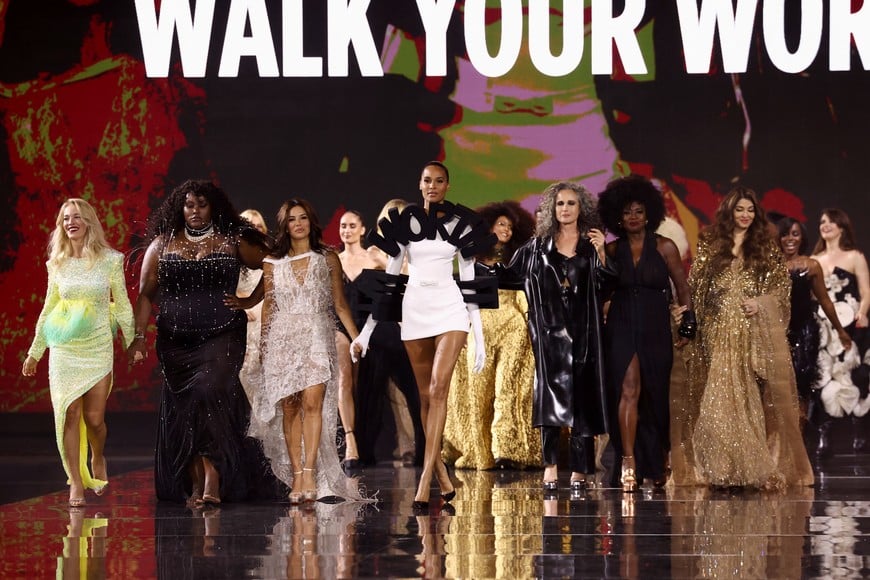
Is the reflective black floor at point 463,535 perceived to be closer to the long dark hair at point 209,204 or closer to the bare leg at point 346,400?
the long dark hair at point 209,204

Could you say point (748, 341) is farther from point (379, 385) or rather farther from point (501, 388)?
point (379, 385)

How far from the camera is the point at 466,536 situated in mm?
5973

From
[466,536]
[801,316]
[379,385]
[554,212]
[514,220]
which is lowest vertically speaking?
[466,536]

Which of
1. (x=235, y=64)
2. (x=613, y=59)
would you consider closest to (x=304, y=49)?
(x=235, y=64)

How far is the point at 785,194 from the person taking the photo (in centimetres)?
1191

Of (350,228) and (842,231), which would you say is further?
(842,231)

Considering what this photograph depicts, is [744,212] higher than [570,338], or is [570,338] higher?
[744,212]

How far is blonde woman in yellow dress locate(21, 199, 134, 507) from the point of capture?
7.99m

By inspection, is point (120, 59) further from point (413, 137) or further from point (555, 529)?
point (555, 529)

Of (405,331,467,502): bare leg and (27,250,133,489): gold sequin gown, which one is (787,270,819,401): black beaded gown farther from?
(27,250,133,489): gold sequin gown

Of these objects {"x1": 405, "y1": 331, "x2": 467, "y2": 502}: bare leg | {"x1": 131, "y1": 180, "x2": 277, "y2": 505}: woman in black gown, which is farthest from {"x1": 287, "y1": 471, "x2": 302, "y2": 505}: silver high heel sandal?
{"x1": 405, "y1": 331, "x2": 467, "y2": 502}: bare leg

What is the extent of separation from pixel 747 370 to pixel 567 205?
1.51m

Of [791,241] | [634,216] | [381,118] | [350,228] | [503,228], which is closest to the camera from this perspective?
[634,216]

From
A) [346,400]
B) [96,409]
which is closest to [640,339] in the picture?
[346,400]
